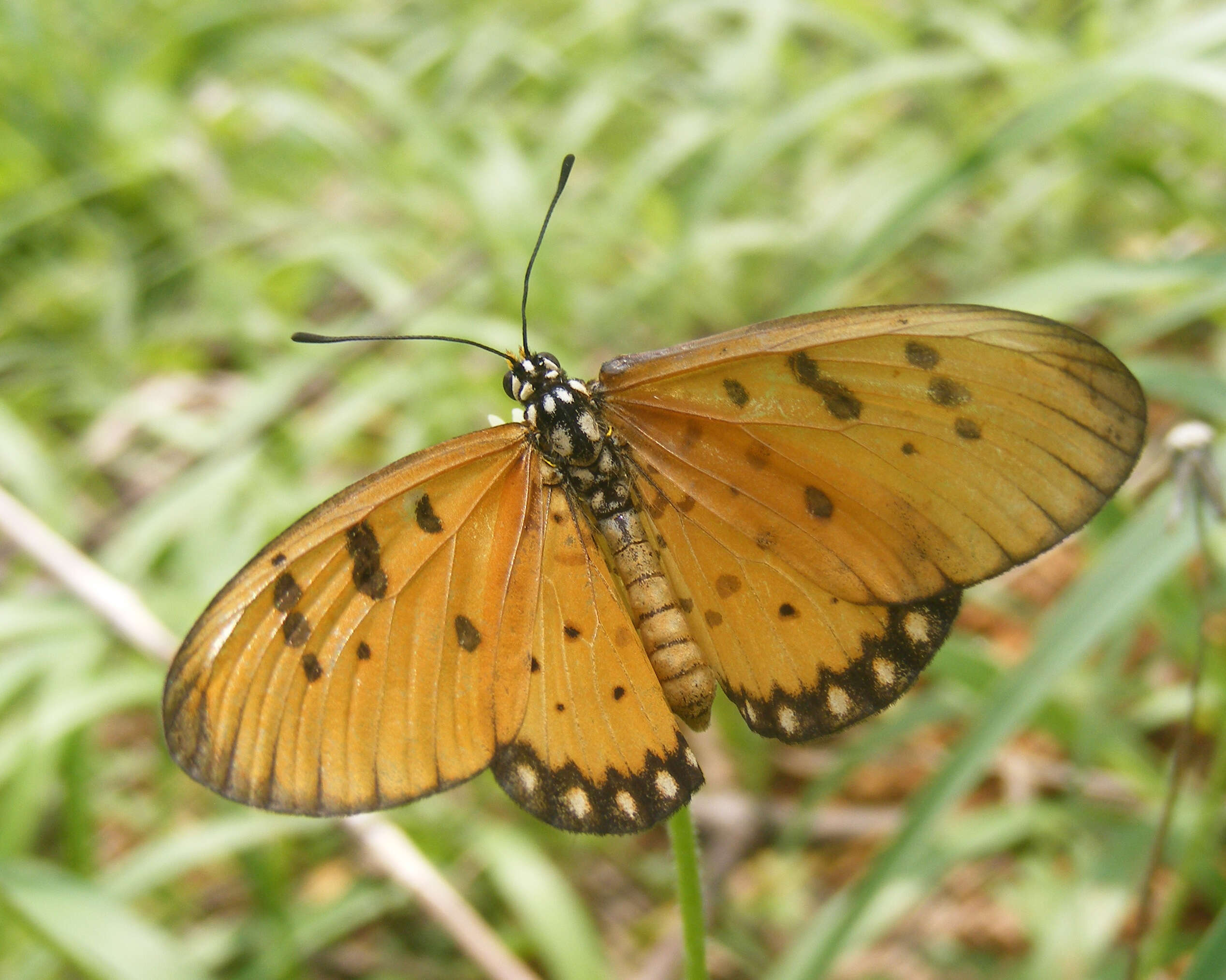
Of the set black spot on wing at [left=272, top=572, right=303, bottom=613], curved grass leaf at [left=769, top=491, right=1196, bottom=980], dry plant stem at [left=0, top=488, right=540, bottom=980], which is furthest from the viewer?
dry plant stem at [left=0, top=488, right=540, bottom=980]

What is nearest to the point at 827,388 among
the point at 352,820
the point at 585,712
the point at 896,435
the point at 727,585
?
the point at 896,435

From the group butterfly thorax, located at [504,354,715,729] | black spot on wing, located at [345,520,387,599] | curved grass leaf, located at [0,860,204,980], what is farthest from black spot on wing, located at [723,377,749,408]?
curved grass leaf, located at [0,860,204,980]

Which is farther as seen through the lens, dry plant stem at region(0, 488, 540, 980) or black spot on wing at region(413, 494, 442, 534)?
dry plant stem at region(0, 488, 540, 980)

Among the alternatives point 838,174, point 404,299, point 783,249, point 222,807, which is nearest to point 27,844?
point 222,807

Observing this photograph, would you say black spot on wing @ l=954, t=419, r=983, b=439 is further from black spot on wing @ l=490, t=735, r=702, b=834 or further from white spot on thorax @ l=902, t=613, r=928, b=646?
black spot on wing @ l=490, t=735, r=702, b=834

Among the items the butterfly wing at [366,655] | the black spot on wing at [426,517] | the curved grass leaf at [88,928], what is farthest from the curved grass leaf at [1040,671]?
the curved grass leaf at [88,928]

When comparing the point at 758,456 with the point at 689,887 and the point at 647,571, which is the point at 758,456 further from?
the point at 689,887

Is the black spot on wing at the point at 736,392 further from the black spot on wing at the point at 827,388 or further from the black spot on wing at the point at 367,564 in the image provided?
the black spot on wing at the point at 367,564

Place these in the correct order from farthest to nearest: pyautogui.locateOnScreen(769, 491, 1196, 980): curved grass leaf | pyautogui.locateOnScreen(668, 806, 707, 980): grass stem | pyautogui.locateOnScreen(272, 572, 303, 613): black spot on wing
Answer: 1. pyautogui.locateOnScreen(769, 491, 1196, 980): curved grass leaf
2. pyautogui.locateOnScreen(272, 572, 303, 613): black spot on wing
3. pyautogui.locateOnScreen(668, 806, 707, 980): grass stem
